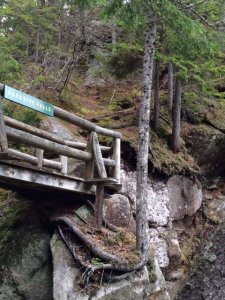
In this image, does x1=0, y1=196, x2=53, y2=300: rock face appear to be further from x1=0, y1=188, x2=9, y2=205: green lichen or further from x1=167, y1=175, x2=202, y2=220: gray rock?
x1=167, y1=175, x2=202, y2=220: gray rock

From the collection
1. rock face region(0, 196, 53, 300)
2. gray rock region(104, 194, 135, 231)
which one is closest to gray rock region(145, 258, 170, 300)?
gray rock region(104, 194, 135, 231)

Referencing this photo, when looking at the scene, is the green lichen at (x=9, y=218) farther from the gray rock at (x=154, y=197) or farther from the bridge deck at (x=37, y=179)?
the gray rock at (x=154, y=197)

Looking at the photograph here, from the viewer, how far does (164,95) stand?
50.1 feet

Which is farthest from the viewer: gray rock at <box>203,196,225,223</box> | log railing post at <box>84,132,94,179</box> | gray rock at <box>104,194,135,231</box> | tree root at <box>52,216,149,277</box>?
gray rock at <box>203,196,225,223</box>

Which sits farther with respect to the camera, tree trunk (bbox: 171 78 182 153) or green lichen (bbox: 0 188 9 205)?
tree trunk (bbox: 171 78 182 153)

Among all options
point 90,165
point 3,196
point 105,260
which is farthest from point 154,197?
point 105,260

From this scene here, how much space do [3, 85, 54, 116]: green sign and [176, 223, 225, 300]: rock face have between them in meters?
3.74

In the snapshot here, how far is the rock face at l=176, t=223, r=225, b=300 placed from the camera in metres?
3.46

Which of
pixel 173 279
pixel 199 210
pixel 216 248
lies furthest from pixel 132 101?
pixel 216 248

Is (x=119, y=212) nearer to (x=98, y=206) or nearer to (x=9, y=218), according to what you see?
(x=98, y=206)

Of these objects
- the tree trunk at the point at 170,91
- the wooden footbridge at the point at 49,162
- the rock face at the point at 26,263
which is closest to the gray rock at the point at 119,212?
the wooden footbridge at the point at 49,162

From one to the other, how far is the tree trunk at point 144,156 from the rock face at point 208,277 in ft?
13.8

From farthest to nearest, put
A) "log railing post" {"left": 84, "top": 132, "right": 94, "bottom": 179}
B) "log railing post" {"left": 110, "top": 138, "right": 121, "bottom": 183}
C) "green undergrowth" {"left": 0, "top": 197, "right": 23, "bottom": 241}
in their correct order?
"green undergrowth" {"left": 0, "top": 197, "right": 23, "bottom": 241} → "log railing post" {"left": 110, "top": 138, "right": 121, "bottom": 183} → "log railing post" {"left": 84, "top": 132, "right": 94, "bottom": 179}

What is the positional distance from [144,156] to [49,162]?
7.85 feet
